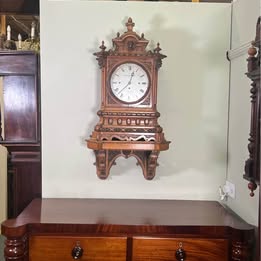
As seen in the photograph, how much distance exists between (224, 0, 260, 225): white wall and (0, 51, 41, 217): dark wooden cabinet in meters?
1.32

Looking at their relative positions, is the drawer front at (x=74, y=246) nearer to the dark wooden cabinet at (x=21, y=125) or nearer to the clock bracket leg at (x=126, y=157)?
the clock bracket leg at (x=126, y=157)

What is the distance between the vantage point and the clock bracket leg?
217 centimetres

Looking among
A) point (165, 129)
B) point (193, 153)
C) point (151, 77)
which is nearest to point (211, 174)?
point (193, 153)

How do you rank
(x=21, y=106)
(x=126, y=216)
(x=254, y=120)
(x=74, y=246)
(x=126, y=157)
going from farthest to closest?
(x=21, y=106)
(x=126, y=157)
(x=126, y=216)
(x=74, y=246)
(x=254, y=120)

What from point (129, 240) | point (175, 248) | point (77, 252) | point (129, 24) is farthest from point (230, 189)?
point (129, 24)

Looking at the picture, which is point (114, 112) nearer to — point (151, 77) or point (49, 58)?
point (151, 77)

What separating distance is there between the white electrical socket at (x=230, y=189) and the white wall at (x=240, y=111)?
29 millimetres

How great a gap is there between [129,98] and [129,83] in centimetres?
Answer: 8

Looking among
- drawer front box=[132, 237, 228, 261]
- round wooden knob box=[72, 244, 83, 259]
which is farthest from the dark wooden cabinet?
drawer front box=[132, 237, 228, 261]

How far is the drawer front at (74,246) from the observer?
5.88ft

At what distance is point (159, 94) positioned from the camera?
229 centimetres

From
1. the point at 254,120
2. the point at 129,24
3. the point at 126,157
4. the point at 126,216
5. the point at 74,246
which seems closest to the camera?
the point at 254,120

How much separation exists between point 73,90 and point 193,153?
31.9 inches

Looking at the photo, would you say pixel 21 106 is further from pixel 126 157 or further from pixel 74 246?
pixel 74 246
